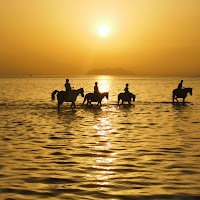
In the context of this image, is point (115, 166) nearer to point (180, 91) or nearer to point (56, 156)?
point (56, 156)

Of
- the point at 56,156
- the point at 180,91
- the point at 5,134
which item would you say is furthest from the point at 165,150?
the point at 180,91

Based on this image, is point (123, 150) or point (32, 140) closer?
point (123, 150)

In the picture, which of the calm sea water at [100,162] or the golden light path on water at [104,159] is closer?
the calm sea water at [100,162]

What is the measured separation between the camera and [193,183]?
775 cm

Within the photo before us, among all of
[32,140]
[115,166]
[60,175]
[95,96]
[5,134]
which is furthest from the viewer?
[95,96]

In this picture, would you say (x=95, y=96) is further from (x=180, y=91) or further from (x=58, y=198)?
(x=58, y=198)

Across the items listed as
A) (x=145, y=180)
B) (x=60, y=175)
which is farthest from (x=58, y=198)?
(x=145, y=180)

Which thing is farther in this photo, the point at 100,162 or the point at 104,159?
the point at 104,159

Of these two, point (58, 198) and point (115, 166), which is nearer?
point (58, 198)

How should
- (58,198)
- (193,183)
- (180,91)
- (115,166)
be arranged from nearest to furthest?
(58,198), (193,183), (115,166), (180,91)

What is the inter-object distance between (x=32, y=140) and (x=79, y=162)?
3.98 metres

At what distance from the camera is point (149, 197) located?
270 inches

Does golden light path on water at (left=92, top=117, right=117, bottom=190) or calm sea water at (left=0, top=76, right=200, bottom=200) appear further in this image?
golden light path on water at (left=92, top=117, right=117, bottom=190)

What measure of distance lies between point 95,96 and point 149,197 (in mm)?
21985
